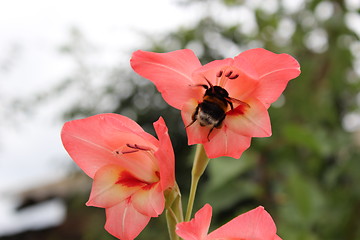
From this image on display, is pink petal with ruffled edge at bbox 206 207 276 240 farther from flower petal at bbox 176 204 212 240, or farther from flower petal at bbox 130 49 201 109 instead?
flower petal at bbox 130 49 201 109

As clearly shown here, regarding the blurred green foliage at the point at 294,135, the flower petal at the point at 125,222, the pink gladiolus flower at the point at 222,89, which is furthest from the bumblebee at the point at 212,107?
the blurred green foliage at the point at 294,135

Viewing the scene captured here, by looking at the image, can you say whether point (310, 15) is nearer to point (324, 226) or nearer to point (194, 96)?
point (324, 226)

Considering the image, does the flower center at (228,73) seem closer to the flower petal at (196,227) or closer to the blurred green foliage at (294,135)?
the flower petal at (196,227)

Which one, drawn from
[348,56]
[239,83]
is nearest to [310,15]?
[348,56]

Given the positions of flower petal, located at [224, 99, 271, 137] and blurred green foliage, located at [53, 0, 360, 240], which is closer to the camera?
flower petal, located at [224, 99, 271, 137]

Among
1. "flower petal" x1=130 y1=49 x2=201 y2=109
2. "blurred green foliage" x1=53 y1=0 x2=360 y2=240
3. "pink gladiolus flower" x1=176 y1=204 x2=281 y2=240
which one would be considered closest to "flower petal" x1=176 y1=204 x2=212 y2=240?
"pink gladiolus flower" x1=176 y1=204 x2=281 y2=240

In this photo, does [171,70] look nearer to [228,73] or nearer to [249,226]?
[228,73]
